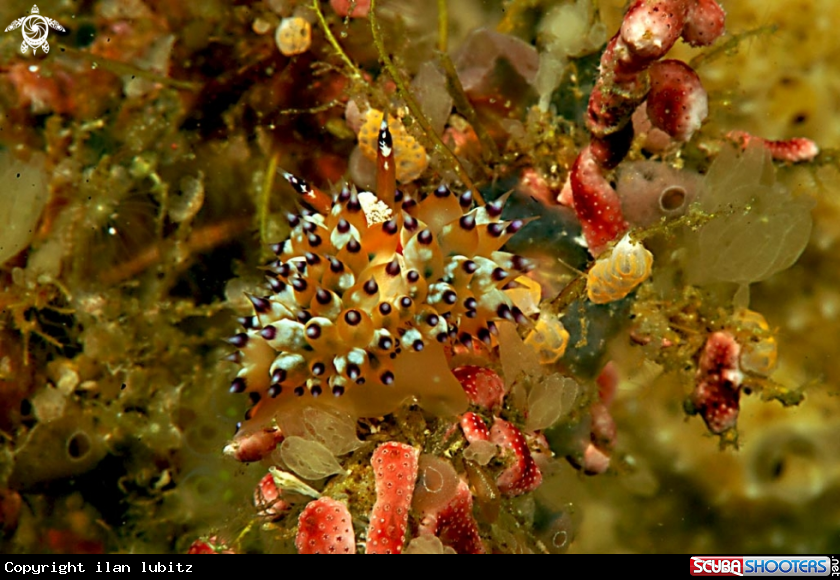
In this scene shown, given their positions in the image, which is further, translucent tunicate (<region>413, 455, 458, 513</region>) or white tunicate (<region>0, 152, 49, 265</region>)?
white tunicate (<region>0, 152, 49, 265</region>)

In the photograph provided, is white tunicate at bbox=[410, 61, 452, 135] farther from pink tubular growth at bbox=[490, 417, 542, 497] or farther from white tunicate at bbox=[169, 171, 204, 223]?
pink tubular growth at bbox=[490, 417, 542, 497]

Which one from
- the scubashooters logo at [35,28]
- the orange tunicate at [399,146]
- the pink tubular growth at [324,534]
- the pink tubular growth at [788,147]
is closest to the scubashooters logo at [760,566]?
the pink tubular growth at [324,534]

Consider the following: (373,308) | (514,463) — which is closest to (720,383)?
(514,463)

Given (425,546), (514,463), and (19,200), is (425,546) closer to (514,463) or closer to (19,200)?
(514,463)

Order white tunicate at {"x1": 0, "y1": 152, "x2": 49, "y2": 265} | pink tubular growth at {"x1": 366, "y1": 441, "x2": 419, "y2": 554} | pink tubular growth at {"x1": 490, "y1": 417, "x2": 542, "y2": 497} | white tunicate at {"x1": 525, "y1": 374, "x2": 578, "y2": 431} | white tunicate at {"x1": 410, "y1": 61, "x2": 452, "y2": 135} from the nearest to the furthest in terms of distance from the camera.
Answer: pink tubular growth at {"x1": 366, "y1": 441, "x2": 419, "y2": 554}, pink tubular growth at {"x1": 490, "y1": 417, "x2": 542, "y2": 497}, white tunicate at {"x1": 525, "y1": 374, "x2": 578, "y2": 431}, white tunicate at {"x1": 410, "y1": 61, "x2": 452, "y2": 135}, white tunicate at {"x1": 0, "y1": 152, "x2": 49, "y2": 265}

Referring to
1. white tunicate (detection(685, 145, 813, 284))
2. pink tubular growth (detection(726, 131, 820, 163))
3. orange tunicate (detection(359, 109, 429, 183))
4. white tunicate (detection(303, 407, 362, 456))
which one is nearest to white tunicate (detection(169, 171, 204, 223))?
orange tunicate (detection(359, 109, 429, 183))

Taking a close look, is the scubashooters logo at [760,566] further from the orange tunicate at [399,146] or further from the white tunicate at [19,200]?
the white tunicate at [19,200]
